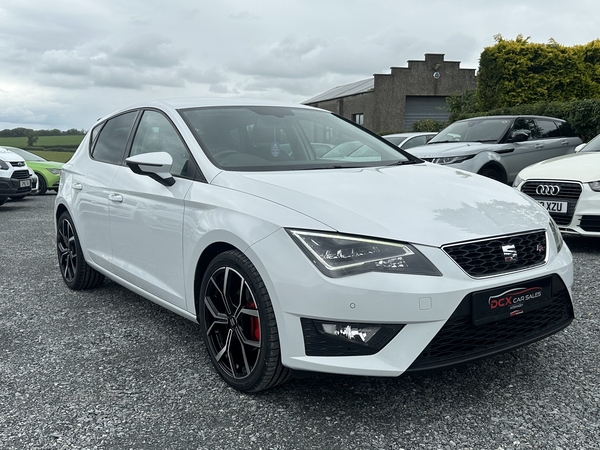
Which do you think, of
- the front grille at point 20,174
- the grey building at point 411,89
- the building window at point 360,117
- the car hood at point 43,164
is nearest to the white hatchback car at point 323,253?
the front grille at point 20,174

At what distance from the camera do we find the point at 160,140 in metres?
3.71

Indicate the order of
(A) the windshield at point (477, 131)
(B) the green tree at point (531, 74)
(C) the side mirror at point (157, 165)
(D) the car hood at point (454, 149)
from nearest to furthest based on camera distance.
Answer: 1. (C) the side mirror at point (157, 165)
2. (D) the car hood at point (454, 149)
3. (A) the windshield at point (477, 131)
4. (B) the green tree at point (531, 74)

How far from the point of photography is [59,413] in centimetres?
272

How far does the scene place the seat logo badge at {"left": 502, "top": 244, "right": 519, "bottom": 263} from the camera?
2.58 metres

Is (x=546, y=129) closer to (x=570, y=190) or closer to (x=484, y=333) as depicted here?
(x=570, y=190)

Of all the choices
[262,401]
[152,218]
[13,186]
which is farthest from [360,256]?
[13,186]

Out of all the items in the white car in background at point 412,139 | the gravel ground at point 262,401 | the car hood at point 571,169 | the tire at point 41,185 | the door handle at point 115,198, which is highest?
the white car in background at point 412,139

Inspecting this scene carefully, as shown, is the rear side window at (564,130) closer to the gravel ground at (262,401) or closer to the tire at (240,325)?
the gravel ground at (262,401)

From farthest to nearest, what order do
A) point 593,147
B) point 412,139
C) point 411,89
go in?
point 411,89, point 412,139, point 593,147

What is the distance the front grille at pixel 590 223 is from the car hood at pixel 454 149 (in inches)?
123

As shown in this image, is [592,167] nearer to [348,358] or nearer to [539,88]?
[348,358]

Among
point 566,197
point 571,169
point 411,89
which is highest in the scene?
point 411,89

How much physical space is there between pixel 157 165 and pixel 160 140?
0.60 m

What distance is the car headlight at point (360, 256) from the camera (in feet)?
7.80
